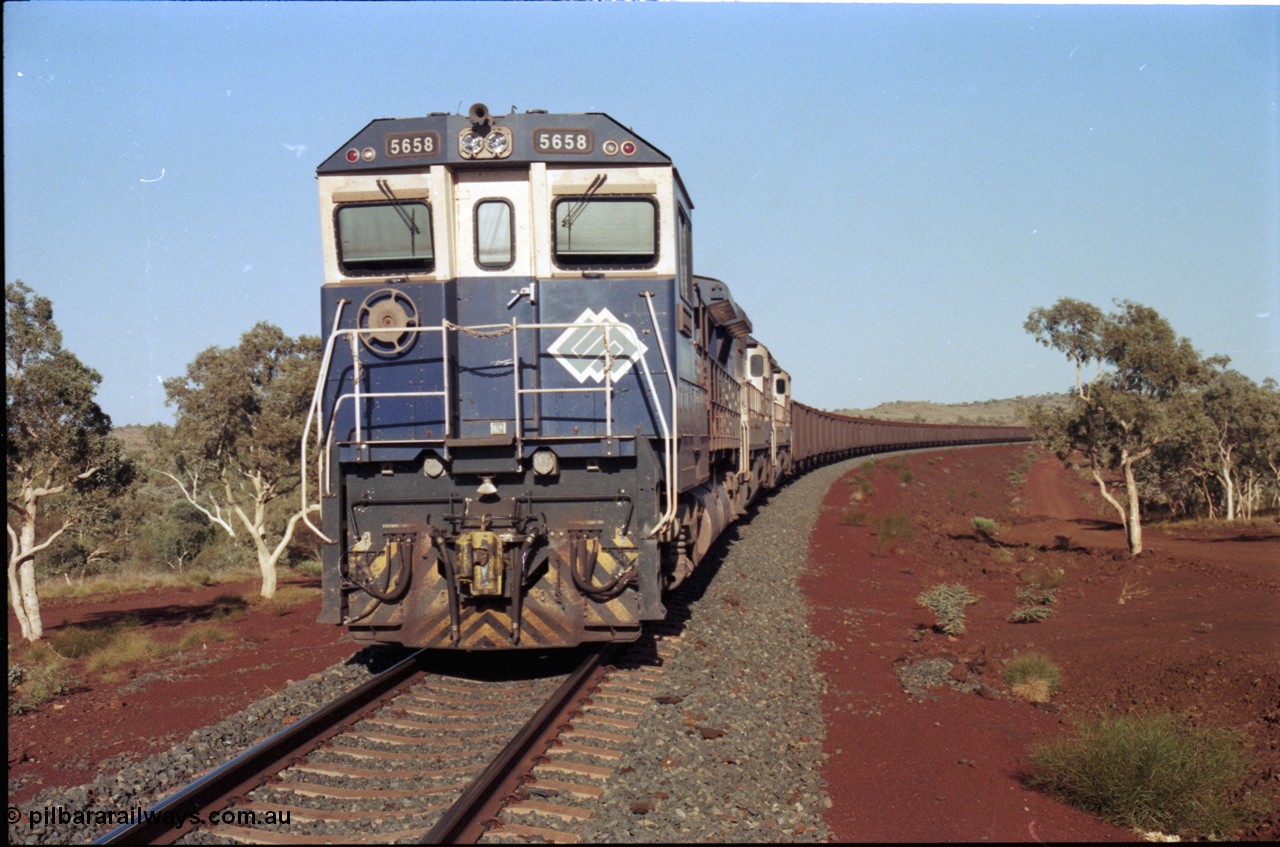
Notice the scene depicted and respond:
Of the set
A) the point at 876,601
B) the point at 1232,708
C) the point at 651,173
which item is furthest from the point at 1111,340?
the point at 651,173

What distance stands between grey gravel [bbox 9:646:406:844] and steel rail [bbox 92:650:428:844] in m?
0.33

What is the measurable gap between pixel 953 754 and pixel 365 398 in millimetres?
5500

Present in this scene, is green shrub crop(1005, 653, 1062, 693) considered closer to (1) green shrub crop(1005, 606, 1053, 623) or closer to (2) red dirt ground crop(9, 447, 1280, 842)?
(2) red dirt ground crop(9, 447, 1280, 842)

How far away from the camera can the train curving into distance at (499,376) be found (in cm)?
771

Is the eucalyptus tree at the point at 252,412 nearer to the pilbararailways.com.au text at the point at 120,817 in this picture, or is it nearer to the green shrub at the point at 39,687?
the green shrub at the point at 39,687

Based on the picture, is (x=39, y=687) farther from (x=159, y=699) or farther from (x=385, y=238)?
(x=385, y=238)

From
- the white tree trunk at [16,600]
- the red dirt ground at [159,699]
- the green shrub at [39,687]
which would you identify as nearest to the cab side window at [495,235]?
the red dirt ground at [159,699]

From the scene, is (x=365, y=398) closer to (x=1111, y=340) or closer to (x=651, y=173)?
(x=651, y=173)

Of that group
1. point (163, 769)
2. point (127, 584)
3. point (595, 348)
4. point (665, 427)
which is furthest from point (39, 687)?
point (127, 584)

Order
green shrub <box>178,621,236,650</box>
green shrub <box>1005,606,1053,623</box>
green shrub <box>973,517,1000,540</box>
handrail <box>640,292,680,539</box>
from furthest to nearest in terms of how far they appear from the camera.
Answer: green shrub <box>973,517,1000,540</box>
green shrub <box>1005,606,1053,623</box>
green shrub <box>178,621,236,650</box>
handrail <box>640,292,680,539</box>

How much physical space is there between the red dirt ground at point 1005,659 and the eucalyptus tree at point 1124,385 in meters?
2.50

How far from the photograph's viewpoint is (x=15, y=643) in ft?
48.7

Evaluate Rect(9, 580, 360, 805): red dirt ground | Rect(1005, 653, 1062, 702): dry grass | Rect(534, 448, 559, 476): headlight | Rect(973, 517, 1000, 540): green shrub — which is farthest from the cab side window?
Rect(973, 517, 1000, 540): green shrub

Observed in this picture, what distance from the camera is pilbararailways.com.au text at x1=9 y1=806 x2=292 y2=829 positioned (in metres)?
4.95
